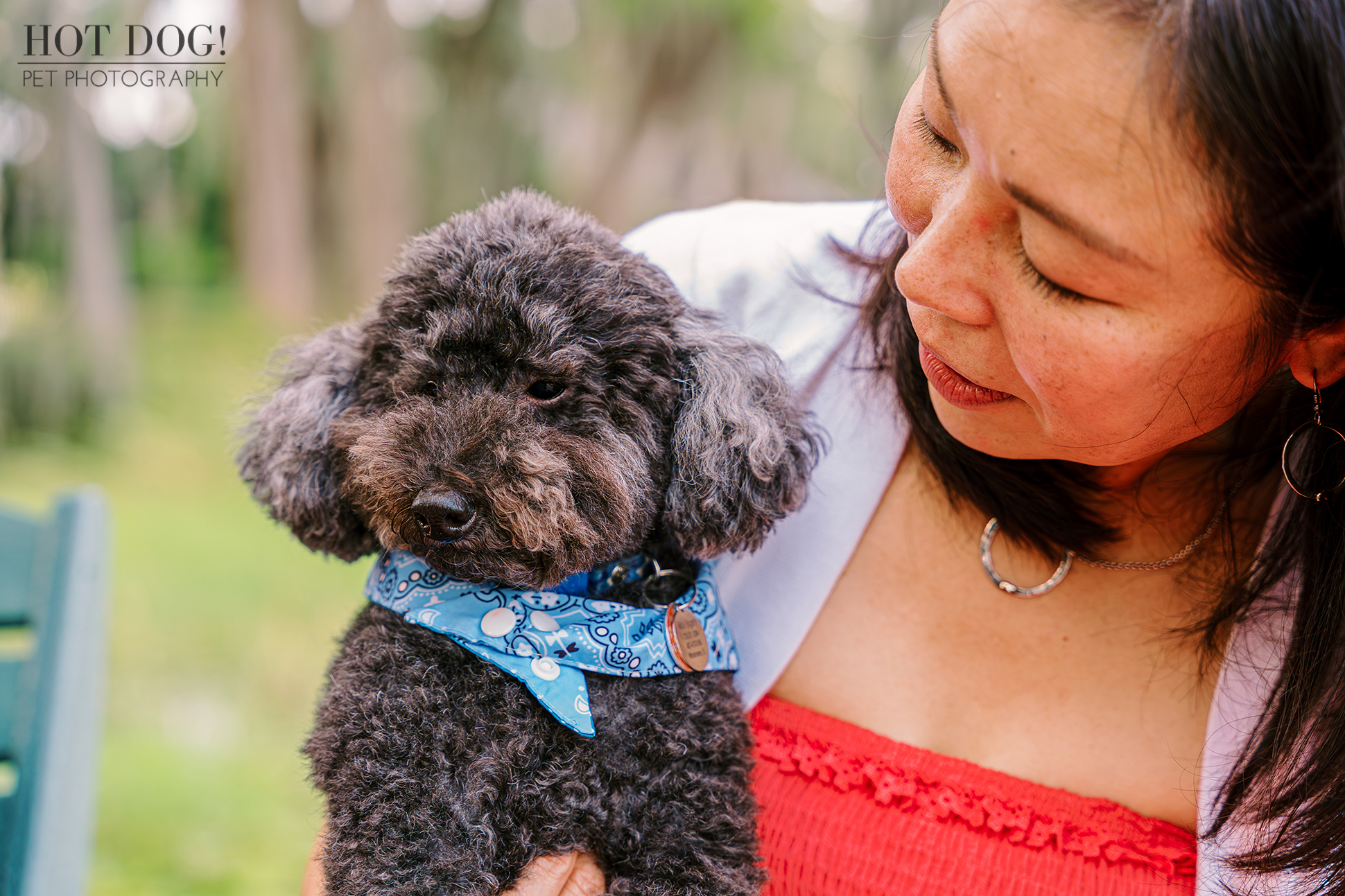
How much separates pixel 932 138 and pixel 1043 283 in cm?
26

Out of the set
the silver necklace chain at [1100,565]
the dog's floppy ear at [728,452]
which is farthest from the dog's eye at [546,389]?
the silver necklace chain at [1100,565]

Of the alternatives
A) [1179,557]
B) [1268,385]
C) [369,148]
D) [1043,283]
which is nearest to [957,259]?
[1043,283]

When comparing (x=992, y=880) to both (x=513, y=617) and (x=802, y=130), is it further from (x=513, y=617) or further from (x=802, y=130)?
(x=802, y=130)

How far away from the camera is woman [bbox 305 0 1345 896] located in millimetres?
986

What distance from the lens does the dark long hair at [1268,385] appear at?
0.95 meters

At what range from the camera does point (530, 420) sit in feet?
3.97

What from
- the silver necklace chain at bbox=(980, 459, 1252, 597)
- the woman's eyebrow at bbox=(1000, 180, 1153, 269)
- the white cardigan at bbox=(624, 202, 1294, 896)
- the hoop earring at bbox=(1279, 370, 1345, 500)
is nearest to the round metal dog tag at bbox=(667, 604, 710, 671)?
the white cardigan at bbox=(624, 202, 1294, 896)

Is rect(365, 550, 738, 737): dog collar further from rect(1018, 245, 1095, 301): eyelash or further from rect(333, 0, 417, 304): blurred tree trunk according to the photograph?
rect(333, 0, 417, 304): blurred tree trunk

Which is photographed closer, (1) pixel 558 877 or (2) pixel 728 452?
(1) pixel 558 877

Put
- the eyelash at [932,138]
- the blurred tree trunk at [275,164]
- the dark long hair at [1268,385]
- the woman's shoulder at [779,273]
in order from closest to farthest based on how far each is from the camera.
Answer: the dark long hair at [1268,385], the eyelash at [932,138], the woman's shoulder at [779,273], the blurred tree trunk at [275,164]

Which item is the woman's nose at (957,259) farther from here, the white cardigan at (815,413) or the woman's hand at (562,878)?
the woman's hand at (562,878)

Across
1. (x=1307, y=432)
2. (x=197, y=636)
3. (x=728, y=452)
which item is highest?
(x=1307, y=432)

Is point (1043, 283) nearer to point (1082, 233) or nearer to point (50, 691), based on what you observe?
point (1082, 233)

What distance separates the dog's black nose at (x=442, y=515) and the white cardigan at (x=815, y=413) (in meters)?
0.54
